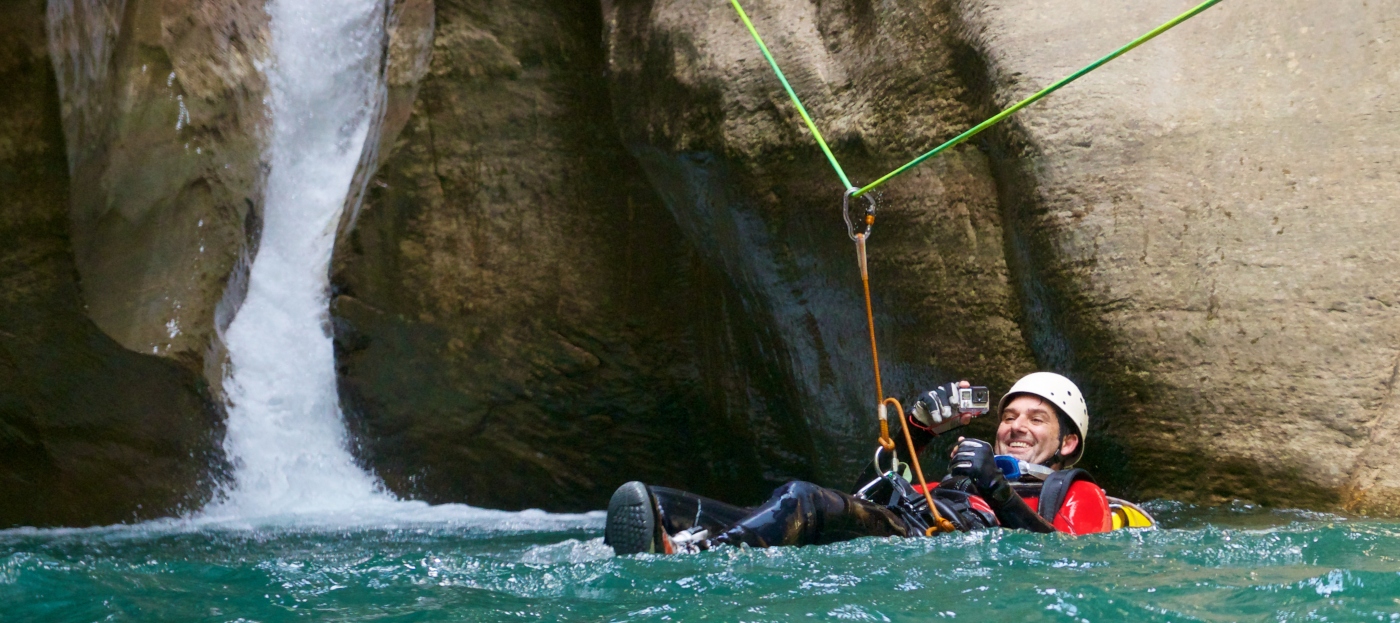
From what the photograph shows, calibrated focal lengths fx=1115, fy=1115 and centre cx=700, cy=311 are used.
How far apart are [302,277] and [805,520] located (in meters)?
6.43

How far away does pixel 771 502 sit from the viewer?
3779 millimetres

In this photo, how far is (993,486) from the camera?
394 cm

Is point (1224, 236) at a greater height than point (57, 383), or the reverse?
point (1224, 236)

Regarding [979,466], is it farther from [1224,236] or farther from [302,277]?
[302,277]

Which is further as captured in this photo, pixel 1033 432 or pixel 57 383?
pixel 57 383

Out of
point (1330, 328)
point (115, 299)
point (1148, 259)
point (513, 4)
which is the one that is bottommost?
point (1330, 328)

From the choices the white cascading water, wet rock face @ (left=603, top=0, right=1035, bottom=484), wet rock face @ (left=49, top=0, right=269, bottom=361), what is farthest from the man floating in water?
wet rock face @ (left=49, top=0, right=269, bottom=361)

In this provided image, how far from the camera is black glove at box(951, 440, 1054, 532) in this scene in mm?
3932

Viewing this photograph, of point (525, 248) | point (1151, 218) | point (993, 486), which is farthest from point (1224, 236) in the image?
point (525, 248)

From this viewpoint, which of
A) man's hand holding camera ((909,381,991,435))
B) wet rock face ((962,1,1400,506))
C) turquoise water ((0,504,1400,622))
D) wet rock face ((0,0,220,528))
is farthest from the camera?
wet rock face ((0,0,220,528))

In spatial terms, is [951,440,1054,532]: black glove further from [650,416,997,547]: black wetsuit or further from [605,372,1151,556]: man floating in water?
[650,416,997,547]: black wetsuit

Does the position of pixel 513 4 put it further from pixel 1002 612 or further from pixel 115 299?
pixel 1002 612

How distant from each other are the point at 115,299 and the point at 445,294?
7.76ft

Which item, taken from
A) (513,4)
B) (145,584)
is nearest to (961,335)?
(145,584)
